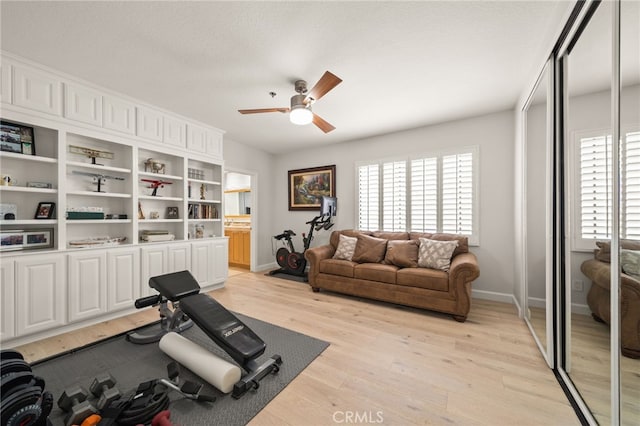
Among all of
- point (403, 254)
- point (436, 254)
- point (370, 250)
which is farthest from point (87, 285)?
point (436, 254)

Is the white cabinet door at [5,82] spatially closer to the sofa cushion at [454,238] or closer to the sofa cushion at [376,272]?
the sofa cushion at [376,272]

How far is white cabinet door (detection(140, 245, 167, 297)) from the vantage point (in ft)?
10.3

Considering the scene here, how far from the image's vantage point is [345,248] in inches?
157

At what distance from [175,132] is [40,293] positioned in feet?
7.93

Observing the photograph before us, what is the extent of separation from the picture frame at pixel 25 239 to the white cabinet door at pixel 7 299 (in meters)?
0.21

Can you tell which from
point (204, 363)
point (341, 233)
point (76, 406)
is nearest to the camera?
point (76, 406)

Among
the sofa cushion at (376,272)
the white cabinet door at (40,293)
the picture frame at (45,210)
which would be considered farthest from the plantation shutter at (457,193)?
the picture frame at (45,210)

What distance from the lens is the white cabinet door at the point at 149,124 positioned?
10.5ft

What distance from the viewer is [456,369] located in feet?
6.35

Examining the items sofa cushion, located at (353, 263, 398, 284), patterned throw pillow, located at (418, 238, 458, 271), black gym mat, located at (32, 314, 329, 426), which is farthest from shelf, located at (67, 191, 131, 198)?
patterned throw pillow, located at (418, 238, 458, 271)

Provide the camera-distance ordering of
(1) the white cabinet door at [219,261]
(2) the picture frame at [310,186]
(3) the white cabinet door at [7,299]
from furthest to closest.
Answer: (2) the picture frame at [310,186]
(1) the white cabinet door at [219,261]
(3) the white cabinet door at [7,299]

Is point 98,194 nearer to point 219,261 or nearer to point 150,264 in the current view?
point 150,264

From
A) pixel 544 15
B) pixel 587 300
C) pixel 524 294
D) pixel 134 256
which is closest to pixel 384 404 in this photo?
pixel 587 300

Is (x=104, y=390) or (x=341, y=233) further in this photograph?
(x=341, y=233)
